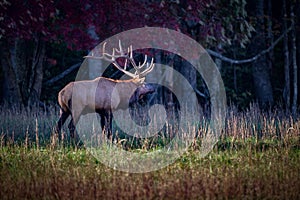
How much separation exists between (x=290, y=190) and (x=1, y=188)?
340 cm

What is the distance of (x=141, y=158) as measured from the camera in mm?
9102

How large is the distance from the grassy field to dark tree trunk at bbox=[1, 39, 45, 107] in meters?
6.29

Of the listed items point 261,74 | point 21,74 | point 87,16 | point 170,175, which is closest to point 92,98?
point 87,16

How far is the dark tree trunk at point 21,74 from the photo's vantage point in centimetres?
Answer: 1627

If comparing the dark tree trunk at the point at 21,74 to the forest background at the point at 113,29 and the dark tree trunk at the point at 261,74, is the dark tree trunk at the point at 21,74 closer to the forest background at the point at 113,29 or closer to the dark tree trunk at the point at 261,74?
the forest background at the point at 113,29

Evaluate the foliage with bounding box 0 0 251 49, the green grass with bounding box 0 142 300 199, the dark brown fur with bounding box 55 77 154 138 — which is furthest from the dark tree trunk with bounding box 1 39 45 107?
the green grass with bounding box 0 142 300 199

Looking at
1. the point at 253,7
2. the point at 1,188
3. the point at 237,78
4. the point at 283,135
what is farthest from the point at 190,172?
the point at 237,78

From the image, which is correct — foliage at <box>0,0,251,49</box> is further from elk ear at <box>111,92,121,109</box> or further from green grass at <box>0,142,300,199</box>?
green grass at <box>0,142,300,199</box>

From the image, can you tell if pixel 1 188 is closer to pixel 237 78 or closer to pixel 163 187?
pixel 163 187

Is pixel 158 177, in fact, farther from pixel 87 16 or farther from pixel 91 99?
pixel 87 16

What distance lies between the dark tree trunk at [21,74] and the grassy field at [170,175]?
20.6 feet

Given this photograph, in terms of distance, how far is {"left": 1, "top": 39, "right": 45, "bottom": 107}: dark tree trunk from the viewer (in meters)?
16.3

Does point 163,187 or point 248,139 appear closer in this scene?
point 163,187

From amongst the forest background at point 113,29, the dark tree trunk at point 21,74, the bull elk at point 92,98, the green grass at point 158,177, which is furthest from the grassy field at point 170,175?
the dark tree trunk at point 21,74
